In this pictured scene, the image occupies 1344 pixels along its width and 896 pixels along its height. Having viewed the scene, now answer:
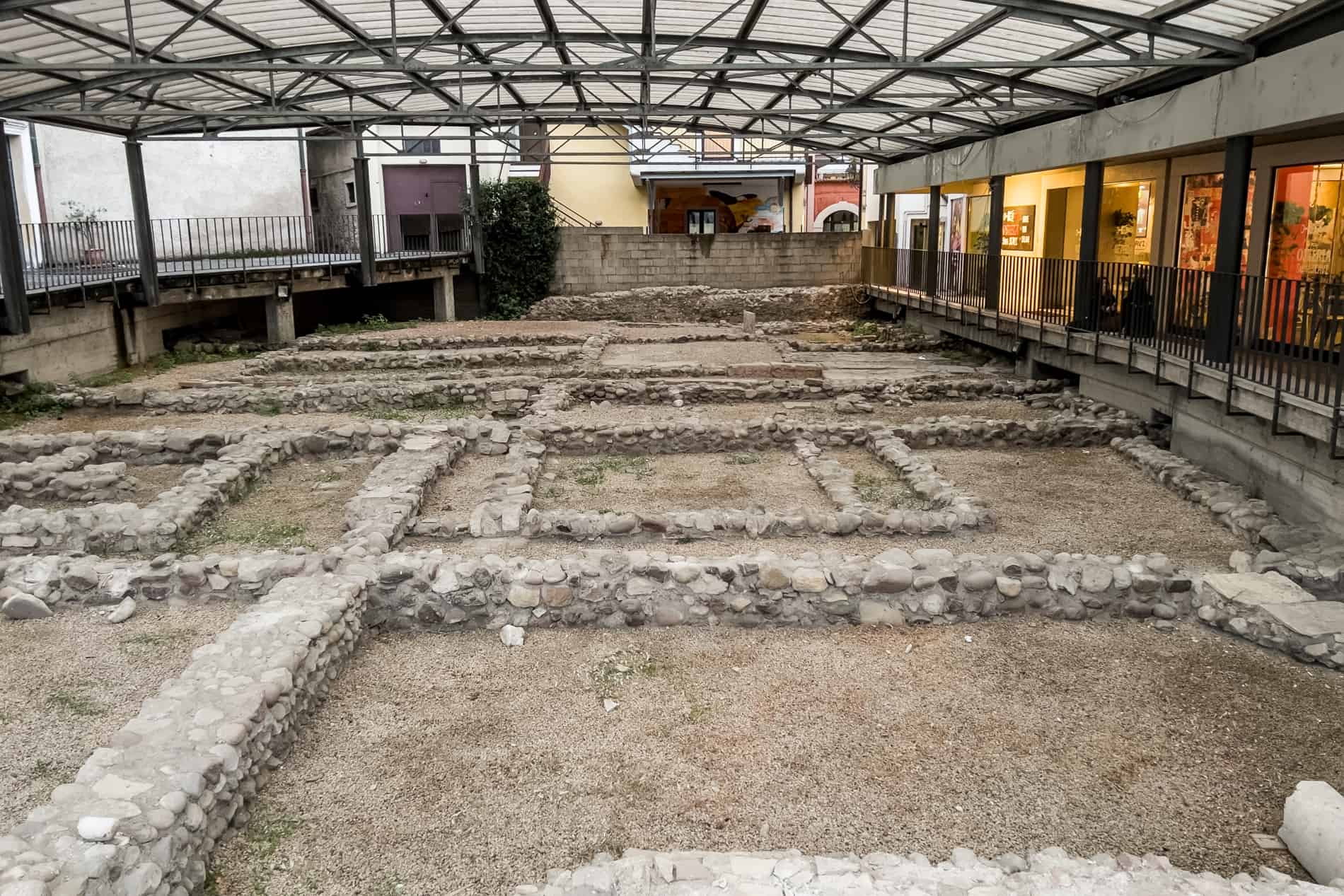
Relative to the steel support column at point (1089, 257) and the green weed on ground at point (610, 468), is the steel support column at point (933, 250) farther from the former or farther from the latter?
the green weed on ground at point (610, 468)

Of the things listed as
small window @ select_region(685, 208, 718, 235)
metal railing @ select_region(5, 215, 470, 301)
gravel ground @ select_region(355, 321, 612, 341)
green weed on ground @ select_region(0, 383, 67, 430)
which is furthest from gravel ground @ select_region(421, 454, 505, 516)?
small window @ select_region(685, 208, 718, 235)

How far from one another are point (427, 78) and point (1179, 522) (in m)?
13.1

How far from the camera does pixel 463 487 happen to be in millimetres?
9359

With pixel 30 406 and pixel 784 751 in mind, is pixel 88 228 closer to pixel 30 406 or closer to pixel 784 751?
pixel 30 406

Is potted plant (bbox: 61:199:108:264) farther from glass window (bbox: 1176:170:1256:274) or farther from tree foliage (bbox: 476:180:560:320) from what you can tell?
glass window (bbox: 1176:170:1256:274)

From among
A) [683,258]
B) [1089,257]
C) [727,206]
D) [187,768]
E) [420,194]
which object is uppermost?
[420,194]

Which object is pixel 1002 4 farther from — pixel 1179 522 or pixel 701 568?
pixel 701 568

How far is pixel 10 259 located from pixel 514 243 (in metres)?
13.3

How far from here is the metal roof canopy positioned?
391 inches

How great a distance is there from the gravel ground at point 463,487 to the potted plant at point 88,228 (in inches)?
351

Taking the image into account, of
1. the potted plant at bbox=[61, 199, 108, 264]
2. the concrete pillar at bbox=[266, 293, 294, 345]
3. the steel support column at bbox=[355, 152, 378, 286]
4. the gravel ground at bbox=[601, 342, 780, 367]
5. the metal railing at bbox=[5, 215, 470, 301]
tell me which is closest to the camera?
the metal railing at bbox=[5, 215, 470, 301]

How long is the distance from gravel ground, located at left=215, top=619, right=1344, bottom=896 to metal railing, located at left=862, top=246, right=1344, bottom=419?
2.97 m

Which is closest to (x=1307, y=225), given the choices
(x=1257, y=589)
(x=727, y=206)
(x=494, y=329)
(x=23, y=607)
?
(x=1257, y=589)

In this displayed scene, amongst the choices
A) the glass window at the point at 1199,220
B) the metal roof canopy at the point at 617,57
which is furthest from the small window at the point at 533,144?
the glass window at the point at 1199,220
